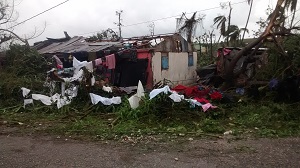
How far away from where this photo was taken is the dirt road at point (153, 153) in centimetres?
450

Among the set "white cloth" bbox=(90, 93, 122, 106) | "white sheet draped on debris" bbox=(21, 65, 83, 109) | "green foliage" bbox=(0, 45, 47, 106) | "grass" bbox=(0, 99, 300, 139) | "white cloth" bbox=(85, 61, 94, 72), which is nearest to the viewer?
"grass" bbox=(0, 99, 300, 139)

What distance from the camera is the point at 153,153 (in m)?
5.00

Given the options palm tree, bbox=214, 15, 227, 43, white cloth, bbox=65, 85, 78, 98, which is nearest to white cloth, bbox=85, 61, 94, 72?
white cloth, bbox=65, 85, 78, 98

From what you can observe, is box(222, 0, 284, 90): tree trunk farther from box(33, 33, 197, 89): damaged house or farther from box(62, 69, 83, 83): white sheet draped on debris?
box(62, 69, 83, 83): white sheet draped on debris

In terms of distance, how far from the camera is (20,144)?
19.0ft

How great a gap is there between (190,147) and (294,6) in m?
11.5

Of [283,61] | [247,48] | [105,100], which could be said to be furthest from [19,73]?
[283,61]

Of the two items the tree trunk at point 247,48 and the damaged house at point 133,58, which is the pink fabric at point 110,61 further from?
the tree trunk at point 247,48

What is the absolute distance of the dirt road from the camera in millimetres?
4504

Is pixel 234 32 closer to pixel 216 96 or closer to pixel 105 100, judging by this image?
pixel 216 96

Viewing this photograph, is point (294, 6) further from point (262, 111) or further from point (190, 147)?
point (190, 147)

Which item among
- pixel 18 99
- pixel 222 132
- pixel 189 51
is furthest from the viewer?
pixel 189 51

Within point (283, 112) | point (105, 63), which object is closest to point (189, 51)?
point (105, 63)

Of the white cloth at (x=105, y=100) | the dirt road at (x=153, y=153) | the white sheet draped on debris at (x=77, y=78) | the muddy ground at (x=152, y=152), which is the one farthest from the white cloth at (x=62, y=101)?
the dirt road at (x=153, y=153)
